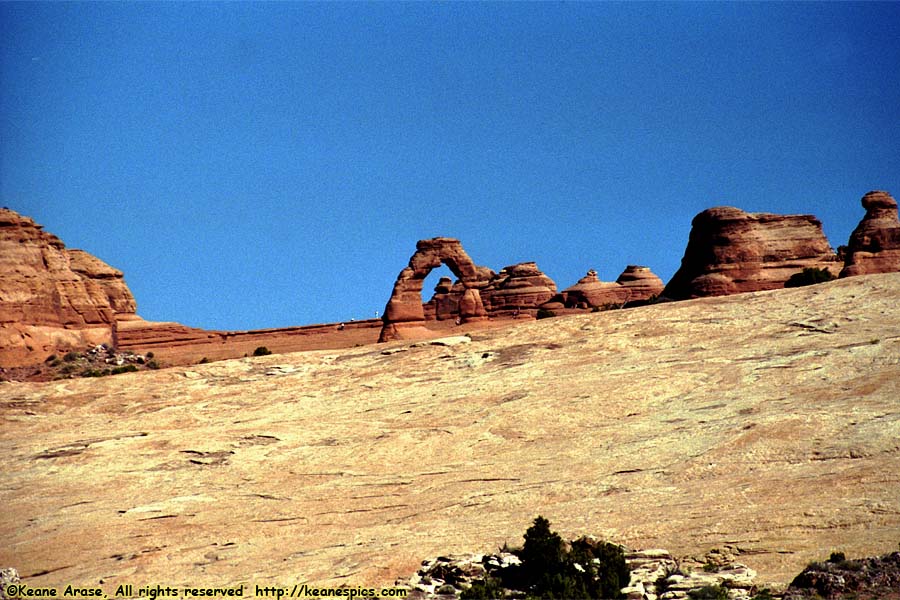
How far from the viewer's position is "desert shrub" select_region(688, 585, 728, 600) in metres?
12.2

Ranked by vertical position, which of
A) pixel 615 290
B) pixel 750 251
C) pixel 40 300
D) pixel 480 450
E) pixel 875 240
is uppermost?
pixel 615 290

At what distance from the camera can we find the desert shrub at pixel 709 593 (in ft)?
39.9

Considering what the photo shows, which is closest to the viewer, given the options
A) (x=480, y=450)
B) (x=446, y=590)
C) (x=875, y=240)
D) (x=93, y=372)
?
(x=446, y=590)

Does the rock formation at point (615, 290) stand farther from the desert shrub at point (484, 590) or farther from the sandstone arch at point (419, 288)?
the desert shrub at point (484, 590)

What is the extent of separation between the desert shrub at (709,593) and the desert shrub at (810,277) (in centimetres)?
3417

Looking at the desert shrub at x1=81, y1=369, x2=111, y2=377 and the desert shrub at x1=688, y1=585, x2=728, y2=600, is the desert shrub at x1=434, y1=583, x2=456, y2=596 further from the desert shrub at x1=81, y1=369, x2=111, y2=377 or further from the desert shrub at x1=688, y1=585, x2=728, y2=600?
the desert shrub at x1=81, y1=369, x2=111, y2=377

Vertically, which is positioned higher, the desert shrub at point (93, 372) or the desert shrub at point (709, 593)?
the desert shrub at point (93, 372)

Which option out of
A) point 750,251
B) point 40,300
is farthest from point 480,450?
point 750,251

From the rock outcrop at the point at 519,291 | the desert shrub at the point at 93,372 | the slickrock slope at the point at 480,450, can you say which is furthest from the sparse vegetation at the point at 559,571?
the rock outcrop at the point at 519,291

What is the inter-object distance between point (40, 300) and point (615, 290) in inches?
1599

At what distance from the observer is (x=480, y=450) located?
852 inches

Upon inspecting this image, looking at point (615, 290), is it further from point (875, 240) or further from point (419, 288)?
point (419, 288)

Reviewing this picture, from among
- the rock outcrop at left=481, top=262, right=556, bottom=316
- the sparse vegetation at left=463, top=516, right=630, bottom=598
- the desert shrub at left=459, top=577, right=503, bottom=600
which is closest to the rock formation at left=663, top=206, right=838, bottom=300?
the rock outcrop at left=481, top=262, right=556, bottom=316

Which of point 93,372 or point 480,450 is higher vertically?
point 93,372
